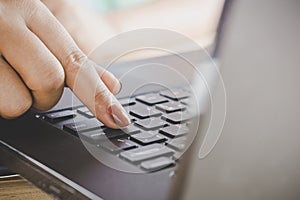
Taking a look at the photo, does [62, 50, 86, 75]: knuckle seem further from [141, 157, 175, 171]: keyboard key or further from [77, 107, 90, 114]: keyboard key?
[141, 157, 175, 171]: keyboard key

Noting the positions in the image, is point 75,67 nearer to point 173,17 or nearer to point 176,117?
point 176,117

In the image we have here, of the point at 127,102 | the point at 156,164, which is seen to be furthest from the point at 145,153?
the point at 127,102

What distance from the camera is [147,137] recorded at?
0.37 metres

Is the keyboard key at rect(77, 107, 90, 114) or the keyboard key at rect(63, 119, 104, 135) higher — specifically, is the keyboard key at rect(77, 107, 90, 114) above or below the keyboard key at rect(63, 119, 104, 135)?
above

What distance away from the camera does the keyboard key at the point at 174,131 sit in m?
0.38

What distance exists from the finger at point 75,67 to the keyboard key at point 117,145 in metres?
0.03

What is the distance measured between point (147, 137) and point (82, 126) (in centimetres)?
5

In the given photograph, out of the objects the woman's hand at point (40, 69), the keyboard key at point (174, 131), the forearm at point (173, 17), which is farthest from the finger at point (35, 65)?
the forearm at point (173, 17)

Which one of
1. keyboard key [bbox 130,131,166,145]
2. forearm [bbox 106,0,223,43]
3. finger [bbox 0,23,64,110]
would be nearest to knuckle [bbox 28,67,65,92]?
finger [bbox 0,23,64,110]

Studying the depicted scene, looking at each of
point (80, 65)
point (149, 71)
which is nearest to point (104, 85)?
point (80, 65)

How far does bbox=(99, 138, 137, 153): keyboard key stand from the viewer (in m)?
0.35

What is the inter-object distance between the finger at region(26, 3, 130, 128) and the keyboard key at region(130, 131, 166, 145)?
0.07ft

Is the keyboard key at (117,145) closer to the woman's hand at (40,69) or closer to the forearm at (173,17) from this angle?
the woman's hand at (40,69)

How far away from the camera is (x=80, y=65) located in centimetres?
45
